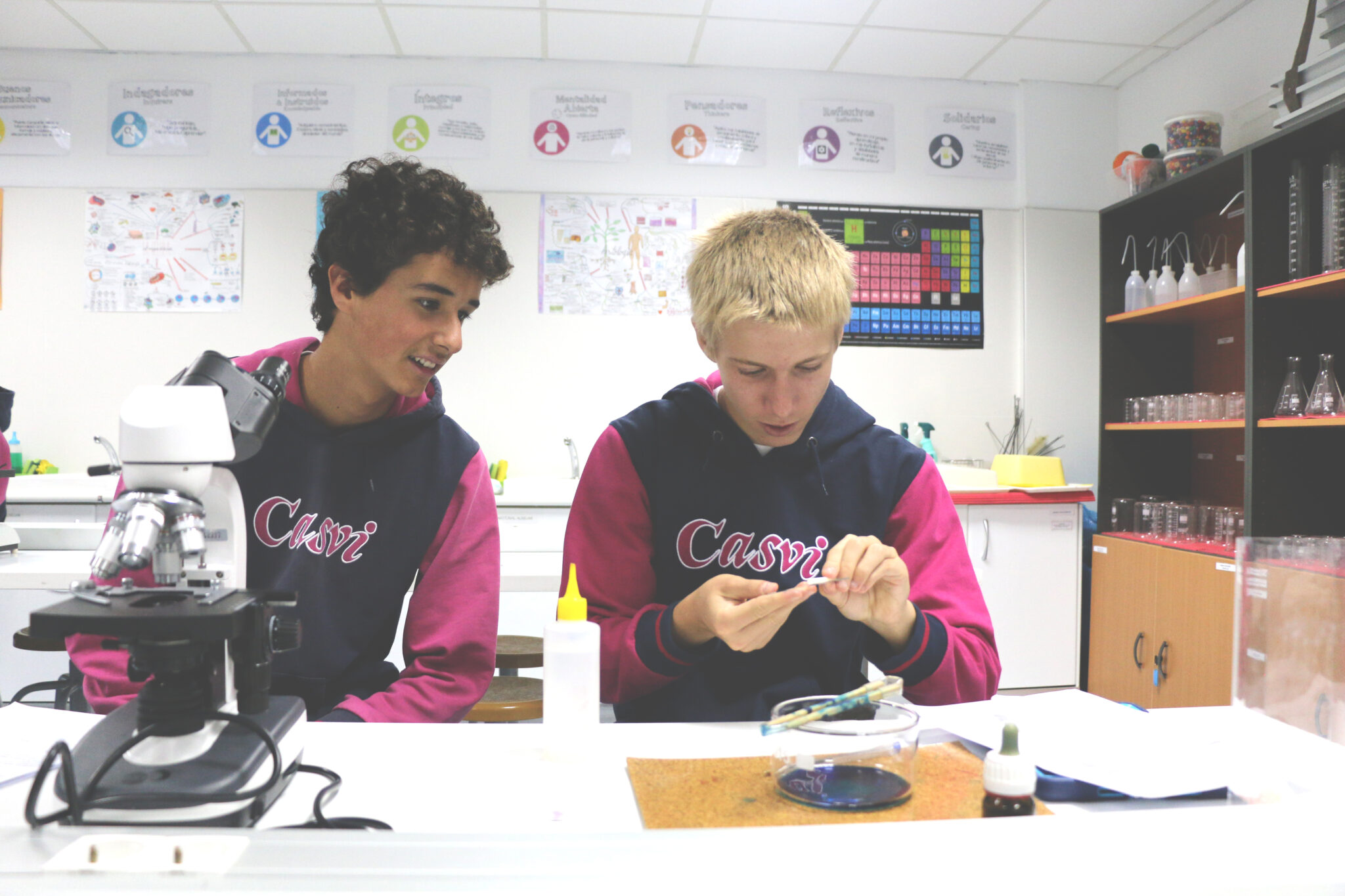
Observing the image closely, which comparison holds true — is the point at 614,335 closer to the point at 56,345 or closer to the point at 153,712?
the point at 56,345

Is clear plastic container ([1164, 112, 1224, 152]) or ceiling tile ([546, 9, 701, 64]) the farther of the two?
ceiling tile ([546, 9, 701, 64])

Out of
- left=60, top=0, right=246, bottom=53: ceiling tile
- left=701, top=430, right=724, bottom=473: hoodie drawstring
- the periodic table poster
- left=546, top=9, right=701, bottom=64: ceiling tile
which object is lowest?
left=701, top=430, right=724, bottom=473: hoodie drawstring

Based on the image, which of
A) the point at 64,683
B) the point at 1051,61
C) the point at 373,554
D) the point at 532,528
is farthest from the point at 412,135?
the point at 373,554

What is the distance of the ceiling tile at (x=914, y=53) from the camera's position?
3.72m

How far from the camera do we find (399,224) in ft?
4.05

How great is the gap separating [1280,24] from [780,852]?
394 centimetres

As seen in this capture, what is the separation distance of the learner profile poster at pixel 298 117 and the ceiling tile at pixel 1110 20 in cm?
304

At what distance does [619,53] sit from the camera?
3898 millimetres

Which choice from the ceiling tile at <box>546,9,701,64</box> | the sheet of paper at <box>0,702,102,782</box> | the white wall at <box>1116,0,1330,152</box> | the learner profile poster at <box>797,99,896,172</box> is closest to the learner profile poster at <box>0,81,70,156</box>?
the ceiling tile at <box>546,9,701,64</box>

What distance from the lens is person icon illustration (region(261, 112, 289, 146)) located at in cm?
388

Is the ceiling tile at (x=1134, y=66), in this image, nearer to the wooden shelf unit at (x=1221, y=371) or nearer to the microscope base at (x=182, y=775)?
the wooden shelf unit at (x=1221, y=371)

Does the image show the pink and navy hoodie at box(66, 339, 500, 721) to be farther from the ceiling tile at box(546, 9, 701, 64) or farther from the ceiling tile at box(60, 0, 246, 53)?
the ceiling tile at box(60, 0, 246, 53)

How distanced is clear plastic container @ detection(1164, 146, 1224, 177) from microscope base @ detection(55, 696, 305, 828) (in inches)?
138

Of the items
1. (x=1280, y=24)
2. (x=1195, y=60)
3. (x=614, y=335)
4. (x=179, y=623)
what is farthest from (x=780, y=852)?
(x=1195, y=60)
